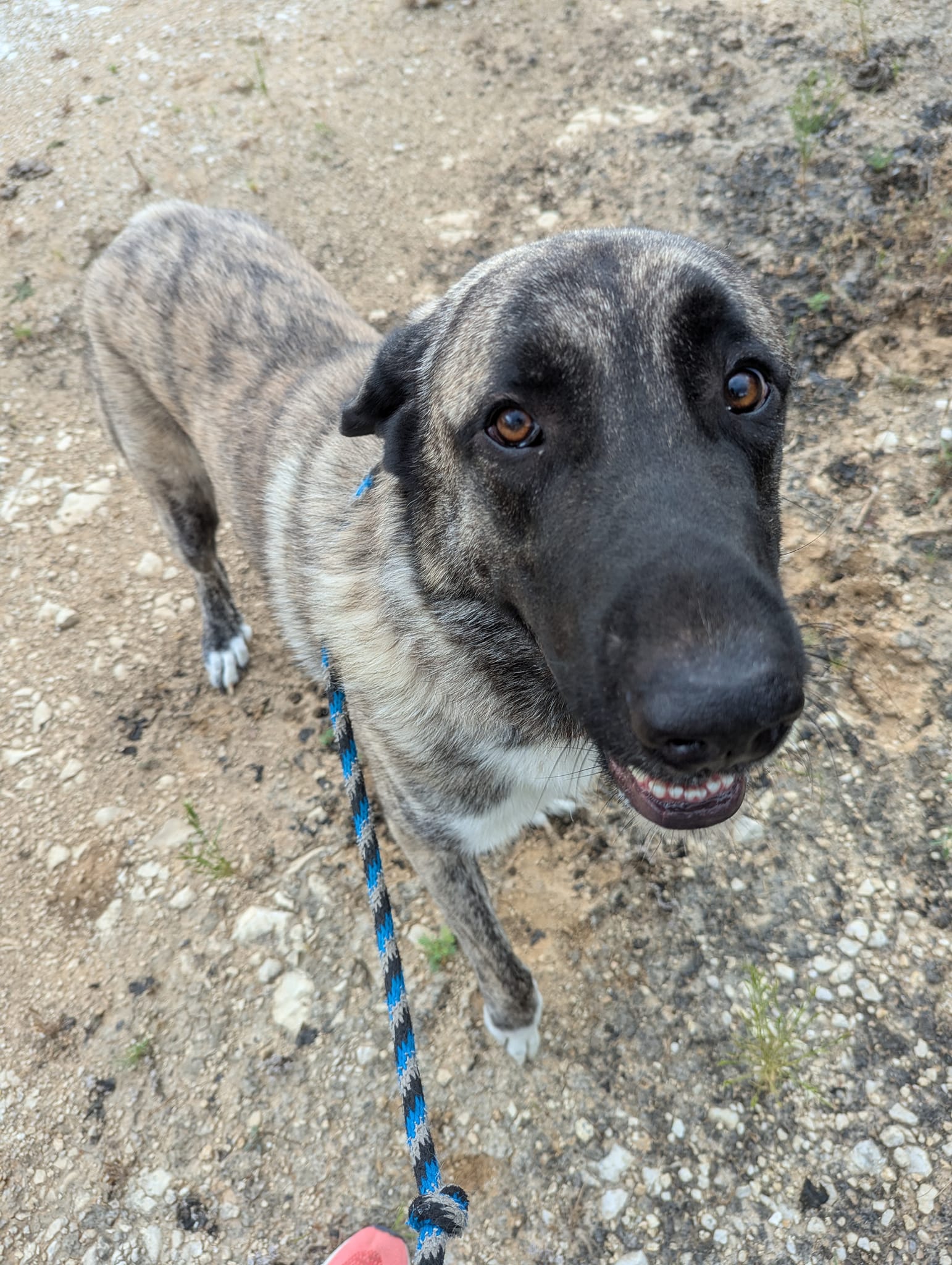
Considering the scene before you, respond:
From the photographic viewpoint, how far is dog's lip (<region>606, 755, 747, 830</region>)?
→ 161 centimetres

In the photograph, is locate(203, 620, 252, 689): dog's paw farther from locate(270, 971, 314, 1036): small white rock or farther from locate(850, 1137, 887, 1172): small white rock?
locate(850, 1137, 887, 1172): small white rock

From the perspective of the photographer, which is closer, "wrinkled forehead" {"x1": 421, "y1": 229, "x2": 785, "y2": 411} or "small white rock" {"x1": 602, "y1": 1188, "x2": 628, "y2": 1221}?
"wrinkled forehead" {"x1": 421, "y1": 229, "x2": 785, "y2": 411}

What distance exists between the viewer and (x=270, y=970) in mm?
2750

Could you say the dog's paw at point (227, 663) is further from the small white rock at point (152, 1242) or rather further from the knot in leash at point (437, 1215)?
the knot in leash at point (437, 1215)

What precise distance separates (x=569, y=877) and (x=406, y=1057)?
116cm

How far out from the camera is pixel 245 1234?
2299 millimetres

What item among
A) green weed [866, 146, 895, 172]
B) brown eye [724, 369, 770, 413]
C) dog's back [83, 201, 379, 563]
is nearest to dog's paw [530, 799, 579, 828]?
dog's back [83, 201, 379, 563]

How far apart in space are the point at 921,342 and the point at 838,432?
655mm

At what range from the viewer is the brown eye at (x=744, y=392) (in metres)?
1.70

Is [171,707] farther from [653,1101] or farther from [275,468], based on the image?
[653,1101]

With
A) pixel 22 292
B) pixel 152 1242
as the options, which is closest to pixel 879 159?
pixel 22 292

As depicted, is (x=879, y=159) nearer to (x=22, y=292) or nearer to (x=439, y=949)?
(x=439, y=949)

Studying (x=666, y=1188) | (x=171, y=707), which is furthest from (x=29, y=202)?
(x=666, y=1188)

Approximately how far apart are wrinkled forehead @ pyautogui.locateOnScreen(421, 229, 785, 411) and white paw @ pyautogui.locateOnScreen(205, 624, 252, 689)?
2113mm
